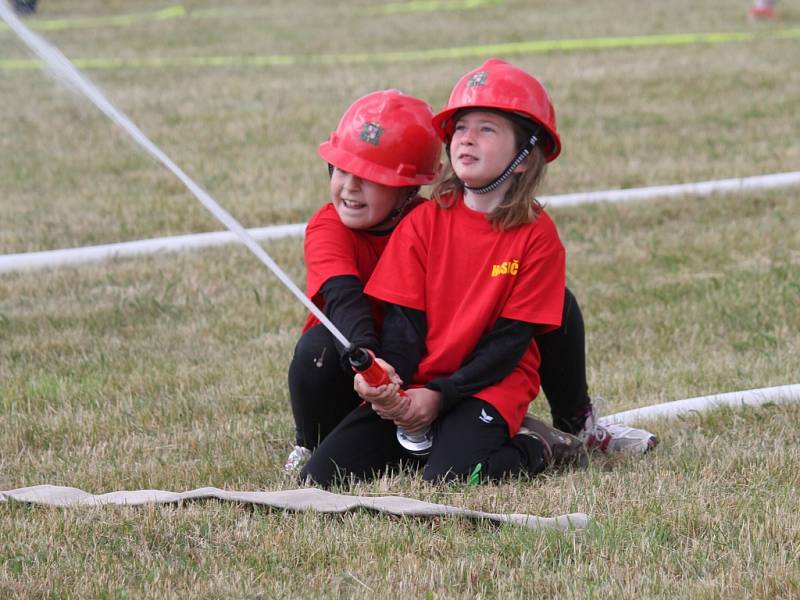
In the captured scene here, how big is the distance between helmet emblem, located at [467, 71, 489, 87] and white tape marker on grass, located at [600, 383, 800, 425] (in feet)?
4.98

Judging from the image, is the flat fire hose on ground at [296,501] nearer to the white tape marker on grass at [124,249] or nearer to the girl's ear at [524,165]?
the girl's ear at [524,165]

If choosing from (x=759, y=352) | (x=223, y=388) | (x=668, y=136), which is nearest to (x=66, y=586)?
(x=223, y=388)

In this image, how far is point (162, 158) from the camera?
368 cm

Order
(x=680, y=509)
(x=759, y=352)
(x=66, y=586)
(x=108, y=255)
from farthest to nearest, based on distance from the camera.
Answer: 1. (x=108, y=255)
2. (x=759, y=352)
3. (x=680, y=509)
4. (x=66, y=586)

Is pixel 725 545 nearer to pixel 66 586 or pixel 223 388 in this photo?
pixel 66 586

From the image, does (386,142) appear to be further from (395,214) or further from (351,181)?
(395,214)

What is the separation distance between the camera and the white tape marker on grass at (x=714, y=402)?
5.16 m

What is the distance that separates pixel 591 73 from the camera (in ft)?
46.4

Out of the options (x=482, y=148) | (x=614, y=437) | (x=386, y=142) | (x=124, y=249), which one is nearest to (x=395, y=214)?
(x=386, y=142)

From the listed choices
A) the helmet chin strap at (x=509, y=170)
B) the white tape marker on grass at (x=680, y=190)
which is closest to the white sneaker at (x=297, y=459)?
the helmet chin strap at (x=509, y=170)

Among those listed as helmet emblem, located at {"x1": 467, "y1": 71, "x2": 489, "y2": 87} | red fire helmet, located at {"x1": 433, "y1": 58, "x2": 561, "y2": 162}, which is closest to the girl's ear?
red fire helmet, located at {"x1": 433, "y1": 58, "x2": 561, "y2": 162}

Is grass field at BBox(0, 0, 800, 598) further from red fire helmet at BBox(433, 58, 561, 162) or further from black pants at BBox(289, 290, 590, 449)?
red fire helmet at BBox(433, 58, 561, 162)

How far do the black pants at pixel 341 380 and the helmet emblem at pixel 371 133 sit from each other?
69 cm

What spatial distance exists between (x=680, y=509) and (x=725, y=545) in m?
0.28
